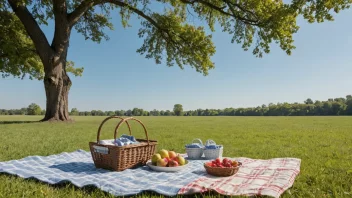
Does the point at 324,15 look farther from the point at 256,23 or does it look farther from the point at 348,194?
the point at 348,194

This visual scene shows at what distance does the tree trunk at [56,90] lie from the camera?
18.5 meters

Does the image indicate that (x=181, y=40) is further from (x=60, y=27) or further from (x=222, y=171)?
(x=222, y=171)

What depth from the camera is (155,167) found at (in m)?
5.01

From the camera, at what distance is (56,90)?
18.6 m

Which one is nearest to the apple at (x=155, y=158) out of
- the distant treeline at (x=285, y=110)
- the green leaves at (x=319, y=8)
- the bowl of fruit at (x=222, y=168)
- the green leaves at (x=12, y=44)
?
the bowl of fruit at (x=222, y=168)

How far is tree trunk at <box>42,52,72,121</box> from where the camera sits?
1850cm

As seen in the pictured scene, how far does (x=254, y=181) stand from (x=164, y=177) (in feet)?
4.38

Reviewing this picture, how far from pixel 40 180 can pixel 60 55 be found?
1626 centimetres

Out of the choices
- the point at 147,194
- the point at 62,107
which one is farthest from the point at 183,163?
the point at 62,107

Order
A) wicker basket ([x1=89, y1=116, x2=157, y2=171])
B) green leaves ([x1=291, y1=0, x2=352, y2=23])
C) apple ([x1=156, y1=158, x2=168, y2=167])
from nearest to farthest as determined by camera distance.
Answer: wicker basket ([x1=89, y1=116, x2=157, y2=171]), apple ([x1=156, y1=158, x2=168, y2=167]), green leaves ([x1=291, y1=0, x2=352, y2=23])

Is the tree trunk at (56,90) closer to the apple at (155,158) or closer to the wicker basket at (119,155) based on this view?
the wicker basket at (119,155)

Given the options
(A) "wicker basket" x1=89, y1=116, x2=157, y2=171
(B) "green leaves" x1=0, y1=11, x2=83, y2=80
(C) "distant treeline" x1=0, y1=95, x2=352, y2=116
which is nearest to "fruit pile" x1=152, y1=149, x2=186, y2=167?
(A) "wicker basket" x1=89, y1=116, x2=157, y2=171

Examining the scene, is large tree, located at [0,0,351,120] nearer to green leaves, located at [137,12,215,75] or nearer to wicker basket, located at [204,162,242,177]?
green leaves, located at [137,12,215,75]

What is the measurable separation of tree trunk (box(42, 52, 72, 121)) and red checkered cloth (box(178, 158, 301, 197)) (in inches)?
624
